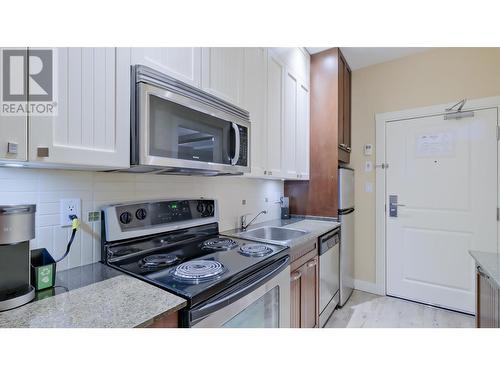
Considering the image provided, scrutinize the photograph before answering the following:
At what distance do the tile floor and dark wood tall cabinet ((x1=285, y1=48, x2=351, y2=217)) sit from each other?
0.97m

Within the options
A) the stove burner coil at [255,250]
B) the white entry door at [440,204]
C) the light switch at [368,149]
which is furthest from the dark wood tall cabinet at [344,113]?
the stove burner coil at [255,250]

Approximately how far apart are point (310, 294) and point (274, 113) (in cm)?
144

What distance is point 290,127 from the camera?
2.25 meters

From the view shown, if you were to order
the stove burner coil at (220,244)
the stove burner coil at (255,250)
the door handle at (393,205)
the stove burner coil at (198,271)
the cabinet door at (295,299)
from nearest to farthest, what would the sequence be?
the stove burner coil at (198,271)
the stove burner coil at (255,250)
the stove burner coil at (220,244)
the cabinet door at (295,299)
the door handle at (393,205)

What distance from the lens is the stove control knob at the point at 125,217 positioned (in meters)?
1.20

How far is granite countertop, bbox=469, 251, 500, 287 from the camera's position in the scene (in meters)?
1.09

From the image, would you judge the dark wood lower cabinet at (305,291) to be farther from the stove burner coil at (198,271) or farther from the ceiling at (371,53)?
the ceiling at (371,53)

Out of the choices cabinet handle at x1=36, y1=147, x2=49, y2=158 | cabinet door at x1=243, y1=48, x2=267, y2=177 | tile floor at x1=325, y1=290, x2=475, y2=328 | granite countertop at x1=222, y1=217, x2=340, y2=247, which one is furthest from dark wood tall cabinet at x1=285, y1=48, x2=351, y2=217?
cabinet handle at x1=36, y1=147, x2=49, y2=158

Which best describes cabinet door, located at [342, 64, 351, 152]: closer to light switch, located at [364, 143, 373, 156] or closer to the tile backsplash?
light switch, located at [364, 143, 373, 156]

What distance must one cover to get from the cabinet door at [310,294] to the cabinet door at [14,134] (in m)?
1.54
